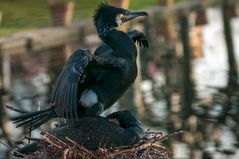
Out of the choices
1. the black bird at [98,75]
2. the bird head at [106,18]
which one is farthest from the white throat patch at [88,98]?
the bird head at [106,18]

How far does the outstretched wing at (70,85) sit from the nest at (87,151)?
172 millimetres

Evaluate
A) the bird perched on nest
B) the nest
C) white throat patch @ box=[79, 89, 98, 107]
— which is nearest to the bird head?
white throat patch @ box=[79, 89, 98, 107]

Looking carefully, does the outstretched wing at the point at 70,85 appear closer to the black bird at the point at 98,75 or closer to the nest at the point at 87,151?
the black bird at the point at 98,75

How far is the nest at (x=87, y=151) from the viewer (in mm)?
4445

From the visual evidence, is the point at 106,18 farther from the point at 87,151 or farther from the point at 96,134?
the point at 87,151

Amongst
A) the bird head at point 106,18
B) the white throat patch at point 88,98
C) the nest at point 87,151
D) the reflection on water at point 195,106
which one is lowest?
the reflection on water at point 195,106

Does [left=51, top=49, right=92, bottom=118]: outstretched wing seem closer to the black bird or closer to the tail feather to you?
the black bird

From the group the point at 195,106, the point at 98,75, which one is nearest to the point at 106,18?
the point at 98,75

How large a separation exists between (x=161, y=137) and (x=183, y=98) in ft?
31.9

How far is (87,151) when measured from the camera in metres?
4.45

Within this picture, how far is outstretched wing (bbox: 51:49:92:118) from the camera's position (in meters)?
4.43

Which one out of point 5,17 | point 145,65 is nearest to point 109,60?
point 145,65

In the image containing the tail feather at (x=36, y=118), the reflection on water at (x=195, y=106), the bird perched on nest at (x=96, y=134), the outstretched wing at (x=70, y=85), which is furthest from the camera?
the reflection on water at (x=195, y=106)

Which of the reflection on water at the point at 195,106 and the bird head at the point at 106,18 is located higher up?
the bird head at the point at 106,18
